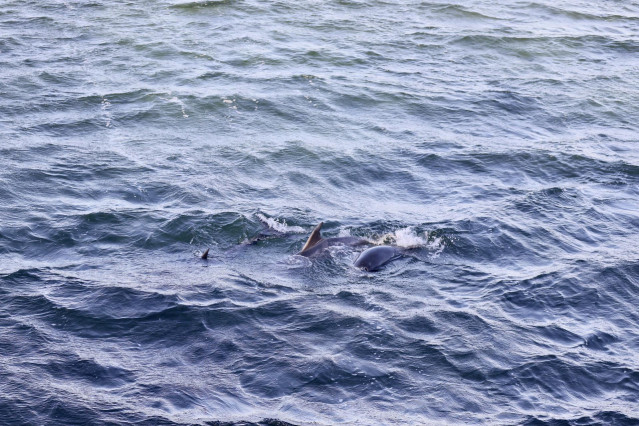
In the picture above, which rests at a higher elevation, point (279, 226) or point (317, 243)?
point (317, 243)

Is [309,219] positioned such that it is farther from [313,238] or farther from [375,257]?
[375,257]

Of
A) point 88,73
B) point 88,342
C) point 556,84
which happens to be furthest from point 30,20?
point 88,342

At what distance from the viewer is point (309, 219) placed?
1605 cm

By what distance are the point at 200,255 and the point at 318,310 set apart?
262 cm

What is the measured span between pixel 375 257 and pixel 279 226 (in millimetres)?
2077

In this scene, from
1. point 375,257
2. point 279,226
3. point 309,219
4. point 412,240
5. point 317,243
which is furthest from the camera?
point 309,219

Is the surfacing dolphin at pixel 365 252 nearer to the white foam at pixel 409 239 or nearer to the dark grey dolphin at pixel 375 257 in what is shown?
the dark grey dolphin at pixel 375 257

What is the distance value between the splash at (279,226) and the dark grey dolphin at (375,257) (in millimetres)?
1529

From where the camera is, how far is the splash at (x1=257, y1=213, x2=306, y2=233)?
1548cm

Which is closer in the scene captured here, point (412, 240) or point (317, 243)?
point (317, 243)

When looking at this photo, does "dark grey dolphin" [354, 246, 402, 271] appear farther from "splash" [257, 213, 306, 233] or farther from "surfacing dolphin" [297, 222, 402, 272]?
"splash" [257, 213, 306, 233]

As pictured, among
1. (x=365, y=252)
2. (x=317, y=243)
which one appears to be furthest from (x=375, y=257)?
(x=317, y=243)

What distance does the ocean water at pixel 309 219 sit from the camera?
11.2 meters

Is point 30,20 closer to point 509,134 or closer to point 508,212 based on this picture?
point 509,134
